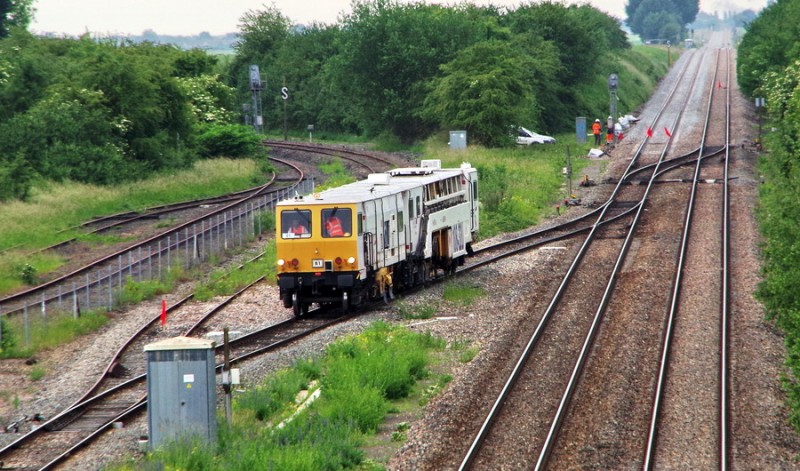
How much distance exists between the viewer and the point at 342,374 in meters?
17.4

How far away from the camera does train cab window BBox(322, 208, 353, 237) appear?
23.6 metres

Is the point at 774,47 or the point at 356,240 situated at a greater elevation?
the point at 774,47

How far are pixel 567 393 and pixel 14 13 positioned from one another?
3079 inches

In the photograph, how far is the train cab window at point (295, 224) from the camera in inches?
939

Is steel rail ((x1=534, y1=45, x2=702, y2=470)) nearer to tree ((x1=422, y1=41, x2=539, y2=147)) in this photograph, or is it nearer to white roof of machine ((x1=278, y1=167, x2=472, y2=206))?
white roof of machine ((x1=278, y1=167, x2=472, y2=206))

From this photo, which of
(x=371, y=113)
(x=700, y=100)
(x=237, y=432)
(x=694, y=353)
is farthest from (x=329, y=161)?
(x=237, y=432)

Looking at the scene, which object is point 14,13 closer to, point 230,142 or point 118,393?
point 230,142

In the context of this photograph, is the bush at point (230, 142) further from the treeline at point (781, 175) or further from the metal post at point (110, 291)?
the metal post at point (110, 291)

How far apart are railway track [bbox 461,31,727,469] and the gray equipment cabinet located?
135 inches

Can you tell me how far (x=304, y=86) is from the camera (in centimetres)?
8500

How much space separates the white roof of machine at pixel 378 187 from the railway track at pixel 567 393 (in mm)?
4246

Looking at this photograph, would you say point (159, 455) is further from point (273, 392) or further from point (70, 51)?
point (70, 51)

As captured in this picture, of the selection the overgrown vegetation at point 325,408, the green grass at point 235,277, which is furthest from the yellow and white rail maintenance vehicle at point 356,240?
the green grass at point 235,277

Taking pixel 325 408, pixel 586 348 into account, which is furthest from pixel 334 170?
pixel 325 408
